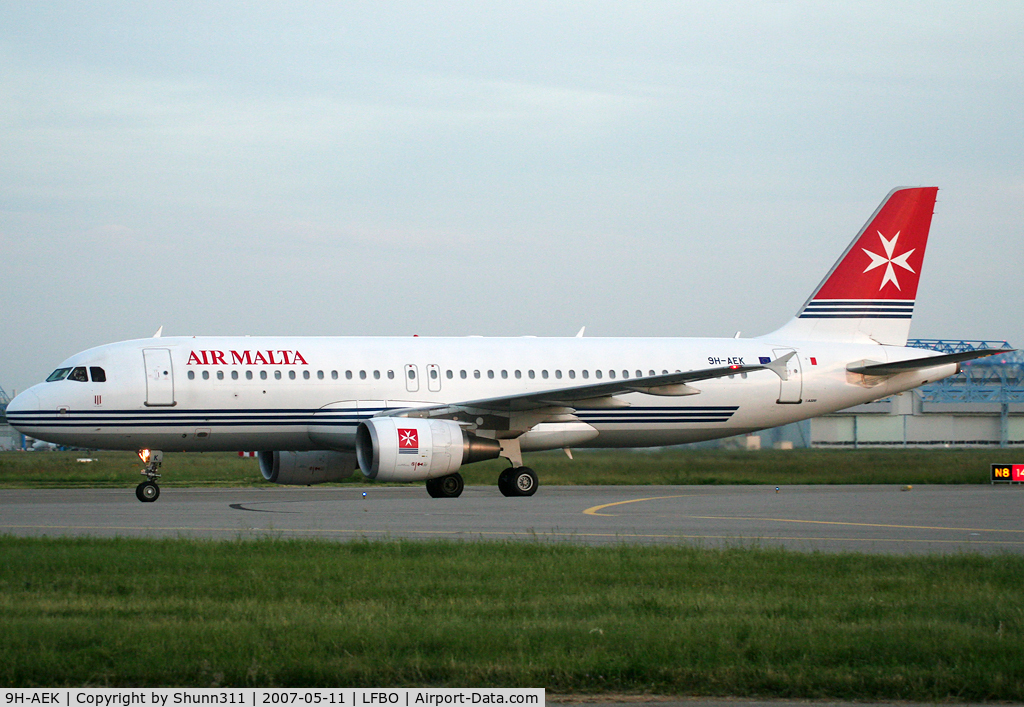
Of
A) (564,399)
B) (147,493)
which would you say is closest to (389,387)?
(564,399)

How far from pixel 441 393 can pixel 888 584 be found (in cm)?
1742

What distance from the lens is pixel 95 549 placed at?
12188 mm

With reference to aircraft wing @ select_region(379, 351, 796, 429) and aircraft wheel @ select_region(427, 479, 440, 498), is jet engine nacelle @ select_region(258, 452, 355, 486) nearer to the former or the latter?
aircraft wing @ select_region(379, 351, 796, 429)

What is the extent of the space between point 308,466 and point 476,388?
429 centimetres

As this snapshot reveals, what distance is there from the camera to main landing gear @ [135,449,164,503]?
22984mm

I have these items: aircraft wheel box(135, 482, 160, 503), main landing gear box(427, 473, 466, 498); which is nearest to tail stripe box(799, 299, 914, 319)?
main landing gear box(427, 473, 466, 498)

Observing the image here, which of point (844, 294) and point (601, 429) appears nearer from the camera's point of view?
point (601, 429)

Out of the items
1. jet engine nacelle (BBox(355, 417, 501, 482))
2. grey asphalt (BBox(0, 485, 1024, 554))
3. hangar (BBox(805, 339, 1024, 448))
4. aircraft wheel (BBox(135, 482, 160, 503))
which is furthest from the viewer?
hangar (BBox(805, 339, 1024, 448))

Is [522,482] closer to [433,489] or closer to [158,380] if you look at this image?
[433,489]

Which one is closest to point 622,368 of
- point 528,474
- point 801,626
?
point 528,474

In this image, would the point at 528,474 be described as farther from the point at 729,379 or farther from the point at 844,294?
the point at 844,294

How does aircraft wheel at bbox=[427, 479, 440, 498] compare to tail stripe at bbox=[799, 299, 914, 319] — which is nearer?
aircraft wheel at bbox=[427, 479, 440, 498]

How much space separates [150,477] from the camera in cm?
2350

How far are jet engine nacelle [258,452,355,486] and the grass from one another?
548 inches
